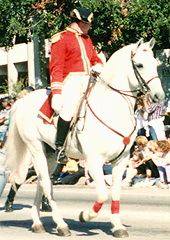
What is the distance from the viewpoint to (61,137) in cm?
919

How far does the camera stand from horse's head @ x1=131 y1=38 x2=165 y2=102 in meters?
8.65

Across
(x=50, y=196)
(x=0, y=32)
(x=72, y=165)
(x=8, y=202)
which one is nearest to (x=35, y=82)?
(x=0, y=32)

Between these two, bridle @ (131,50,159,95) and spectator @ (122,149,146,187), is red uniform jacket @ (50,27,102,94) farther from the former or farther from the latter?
spectator @ (122,149,146,187)

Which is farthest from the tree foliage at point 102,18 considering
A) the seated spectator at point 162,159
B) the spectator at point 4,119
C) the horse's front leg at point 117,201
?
the horse's front leg at point 117,201

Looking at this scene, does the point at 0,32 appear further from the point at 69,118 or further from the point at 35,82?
the point at 69,118

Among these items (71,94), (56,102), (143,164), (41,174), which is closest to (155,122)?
(143,164)

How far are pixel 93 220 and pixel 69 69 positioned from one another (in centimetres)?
236

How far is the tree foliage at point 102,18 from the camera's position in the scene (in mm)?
21344

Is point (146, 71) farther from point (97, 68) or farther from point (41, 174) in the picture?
point (41, 174)

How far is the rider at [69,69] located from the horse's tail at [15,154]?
3.98 feet

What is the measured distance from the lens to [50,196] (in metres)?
9.62

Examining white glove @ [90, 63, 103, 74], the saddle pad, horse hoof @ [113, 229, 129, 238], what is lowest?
horse hoof @ [113, 229, 129, 238]

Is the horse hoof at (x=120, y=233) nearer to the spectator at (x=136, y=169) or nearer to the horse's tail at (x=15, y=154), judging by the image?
the horse's tail at (x=15, y=154)

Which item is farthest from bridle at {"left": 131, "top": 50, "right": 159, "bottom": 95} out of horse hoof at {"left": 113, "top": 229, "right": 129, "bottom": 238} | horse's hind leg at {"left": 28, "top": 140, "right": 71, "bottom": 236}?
horse's hind leg at {"left": 28, "top": 140, "right": 71, "bottom": 236}
